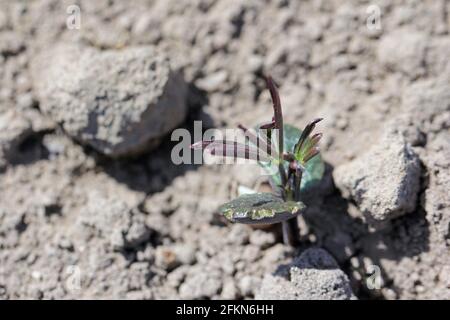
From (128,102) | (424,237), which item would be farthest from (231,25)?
(424,237)

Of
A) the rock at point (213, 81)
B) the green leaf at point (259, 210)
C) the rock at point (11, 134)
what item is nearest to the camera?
the green leaf at point (259, 210)

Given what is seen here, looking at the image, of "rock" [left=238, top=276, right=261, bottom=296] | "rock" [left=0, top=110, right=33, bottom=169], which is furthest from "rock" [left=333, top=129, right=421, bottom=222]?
"rock" [left=0, top=110, right=33, bottom=169]

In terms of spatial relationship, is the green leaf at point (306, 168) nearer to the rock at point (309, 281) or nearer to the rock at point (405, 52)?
the rock at point (309, 281)

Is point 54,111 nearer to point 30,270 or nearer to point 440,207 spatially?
point 30,270

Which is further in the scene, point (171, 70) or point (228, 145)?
point (171, 70)


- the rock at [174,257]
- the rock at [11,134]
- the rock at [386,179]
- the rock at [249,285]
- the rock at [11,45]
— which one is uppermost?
the rock at [11,45]

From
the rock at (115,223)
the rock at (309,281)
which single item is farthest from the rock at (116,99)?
the rock at (309,281)
